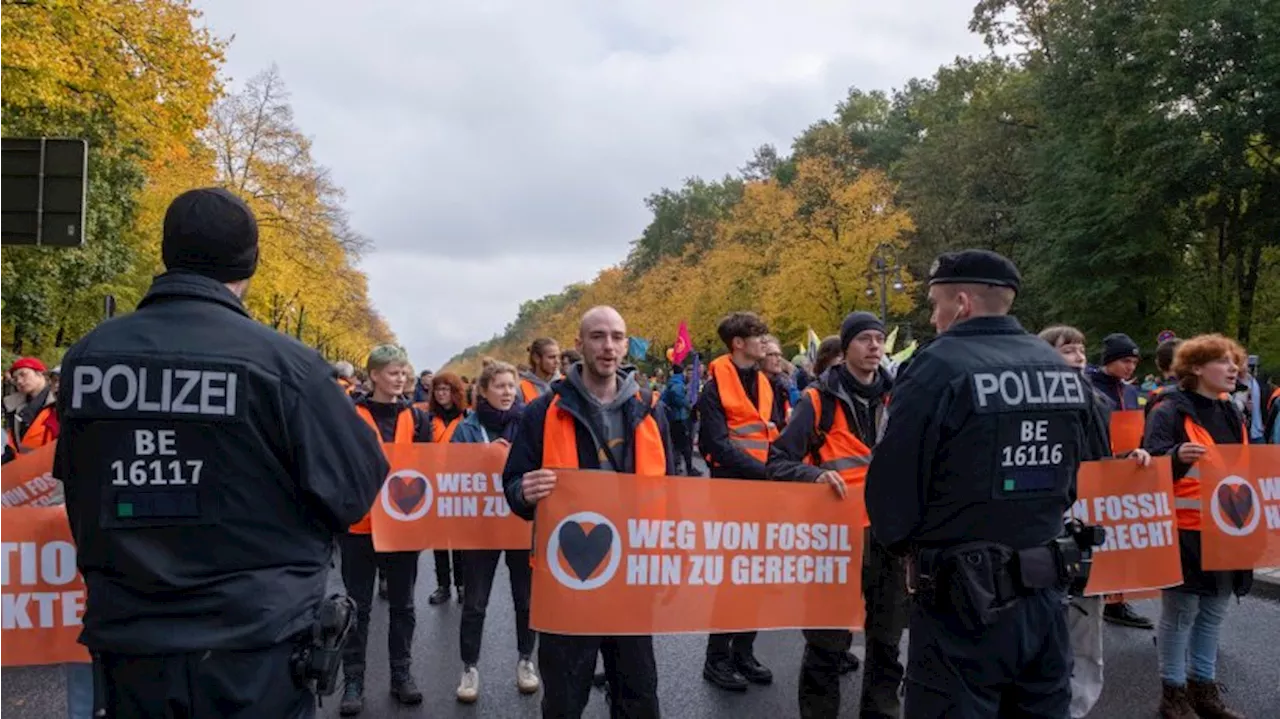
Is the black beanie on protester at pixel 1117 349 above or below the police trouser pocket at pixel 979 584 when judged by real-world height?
above

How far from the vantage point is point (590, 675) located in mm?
3914

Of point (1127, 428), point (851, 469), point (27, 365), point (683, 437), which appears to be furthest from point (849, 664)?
point (683, 437)

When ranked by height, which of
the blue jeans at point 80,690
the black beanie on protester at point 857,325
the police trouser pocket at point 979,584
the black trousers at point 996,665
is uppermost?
the black beanie on protester at point 857,325

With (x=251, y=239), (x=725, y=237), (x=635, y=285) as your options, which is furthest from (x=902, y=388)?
(x=635, y=285)

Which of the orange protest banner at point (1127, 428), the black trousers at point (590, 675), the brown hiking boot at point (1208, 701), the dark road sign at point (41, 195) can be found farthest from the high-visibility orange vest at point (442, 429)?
the dark road sign at point (41, 195)

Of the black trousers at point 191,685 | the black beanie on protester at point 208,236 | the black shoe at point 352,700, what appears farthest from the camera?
the black shoe at point 352,700

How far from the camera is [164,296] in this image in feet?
8.20

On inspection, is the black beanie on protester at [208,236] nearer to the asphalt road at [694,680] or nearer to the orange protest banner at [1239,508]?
the asphalt road at [694,680]

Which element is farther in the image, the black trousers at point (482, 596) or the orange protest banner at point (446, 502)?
the orange protest banner at point (446, 502)

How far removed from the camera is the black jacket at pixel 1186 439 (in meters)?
5.12

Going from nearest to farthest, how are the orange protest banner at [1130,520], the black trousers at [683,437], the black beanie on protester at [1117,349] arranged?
1. the orange protest banner at [1130,520]
2. the black beanie on protester at [1117,349]
3. the black trousers at [683,437]

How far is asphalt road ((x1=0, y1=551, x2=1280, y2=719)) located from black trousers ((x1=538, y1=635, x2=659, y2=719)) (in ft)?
5.26

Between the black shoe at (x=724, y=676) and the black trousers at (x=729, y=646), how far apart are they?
3cm

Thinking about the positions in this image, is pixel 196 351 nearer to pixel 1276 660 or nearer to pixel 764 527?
pixel 764 527
